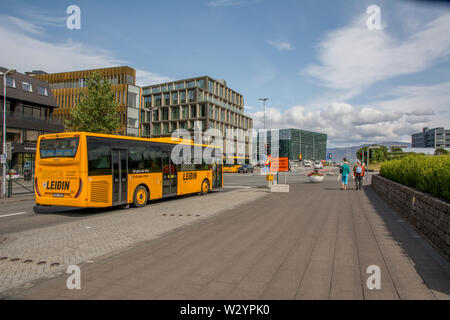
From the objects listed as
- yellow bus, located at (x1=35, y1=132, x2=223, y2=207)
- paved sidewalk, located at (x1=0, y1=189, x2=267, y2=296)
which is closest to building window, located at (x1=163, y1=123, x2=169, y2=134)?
yellow bus, located at (x1=35, y1=132, x2=223, y2=207)

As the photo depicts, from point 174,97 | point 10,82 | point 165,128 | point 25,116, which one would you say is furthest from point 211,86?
point 10,82

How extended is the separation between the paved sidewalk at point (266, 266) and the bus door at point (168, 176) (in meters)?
6.30

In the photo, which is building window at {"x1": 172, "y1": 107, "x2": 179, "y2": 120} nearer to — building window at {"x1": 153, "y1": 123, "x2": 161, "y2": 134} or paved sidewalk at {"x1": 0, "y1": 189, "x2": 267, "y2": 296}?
building window at {"x1": 153, "y1": 123, "x2": 161, "y2": 134}

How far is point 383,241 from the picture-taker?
270 inches

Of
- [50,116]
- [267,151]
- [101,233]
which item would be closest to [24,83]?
[50,116]

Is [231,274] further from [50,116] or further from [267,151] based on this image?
[50,116]

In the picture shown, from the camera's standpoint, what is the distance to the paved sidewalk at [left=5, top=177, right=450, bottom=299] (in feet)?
13.4

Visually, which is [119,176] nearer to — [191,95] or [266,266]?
[266,266]

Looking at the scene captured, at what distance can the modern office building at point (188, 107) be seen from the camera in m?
76.9

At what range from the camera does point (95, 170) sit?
1078cm

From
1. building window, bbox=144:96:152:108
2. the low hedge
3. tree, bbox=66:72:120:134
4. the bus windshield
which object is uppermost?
building window, bbox=144:96:152:108

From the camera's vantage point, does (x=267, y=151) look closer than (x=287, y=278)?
No
